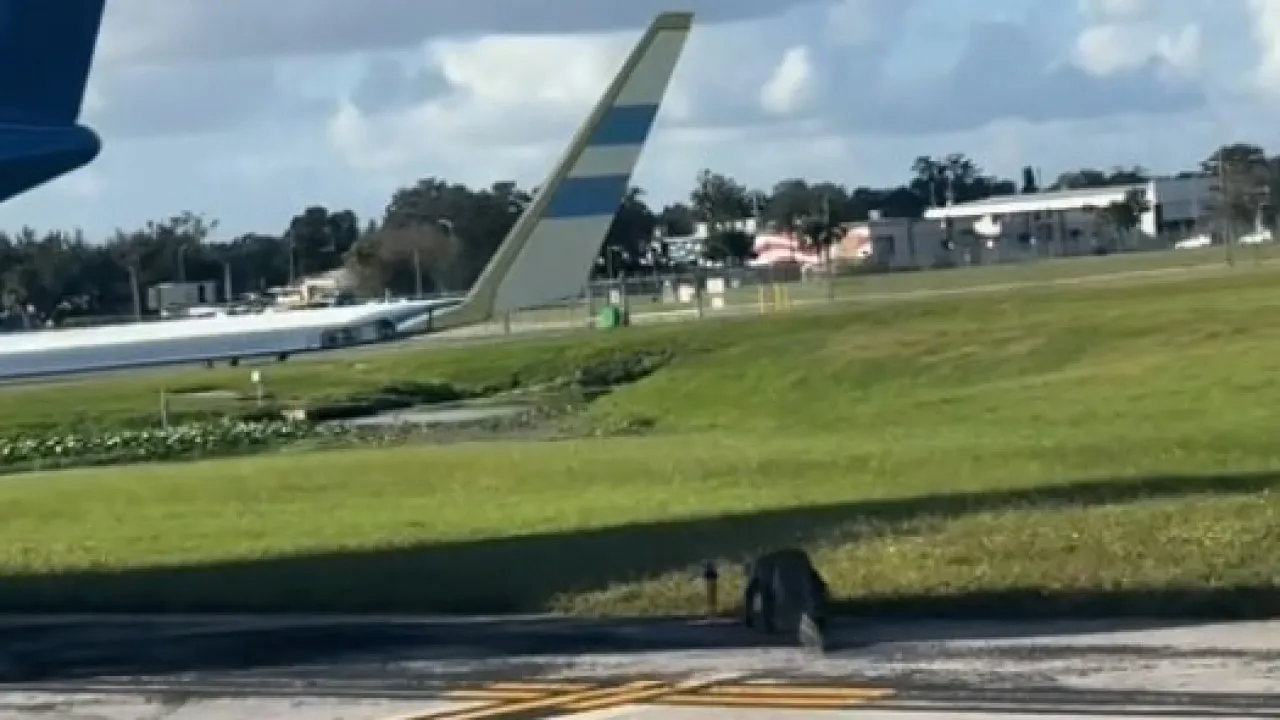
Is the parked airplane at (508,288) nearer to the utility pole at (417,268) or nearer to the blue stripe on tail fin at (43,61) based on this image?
the blue stripe on tail fin at (43,61)

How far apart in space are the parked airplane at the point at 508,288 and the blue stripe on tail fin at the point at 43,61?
154 centimetres

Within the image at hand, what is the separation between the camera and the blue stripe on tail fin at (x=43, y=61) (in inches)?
756

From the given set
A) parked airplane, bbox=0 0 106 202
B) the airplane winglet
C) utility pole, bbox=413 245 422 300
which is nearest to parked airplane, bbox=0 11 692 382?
the airplane winglet

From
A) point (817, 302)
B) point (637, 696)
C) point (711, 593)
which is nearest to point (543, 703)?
point (637, 696)

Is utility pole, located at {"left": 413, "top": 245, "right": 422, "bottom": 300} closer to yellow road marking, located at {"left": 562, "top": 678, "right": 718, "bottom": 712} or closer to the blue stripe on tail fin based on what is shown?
the blue stripe on tail fin

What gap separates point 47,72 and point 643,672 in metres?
6.84

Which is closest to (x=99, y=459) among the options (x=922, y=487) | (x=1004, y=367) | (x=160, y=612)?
(x=1004, y=367)

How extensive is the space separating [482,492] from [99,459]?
13.8m

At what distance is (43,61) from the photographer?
19.4 meters

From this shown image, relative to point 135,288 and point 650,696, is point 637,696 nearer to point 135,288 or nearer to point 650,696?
point 650,696

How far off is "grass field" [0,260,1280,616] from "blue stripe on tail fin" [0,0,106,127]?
3.85m

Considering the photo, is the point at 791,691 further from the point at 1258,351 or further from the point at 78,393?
the point at 78,393

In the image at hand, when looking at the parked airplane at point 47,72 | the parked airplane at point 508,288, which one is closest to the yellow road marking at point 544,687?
the parked airplane at point 508,288

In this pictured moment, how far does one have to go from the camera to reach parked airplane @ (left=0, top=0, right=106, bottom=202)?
18250mm
